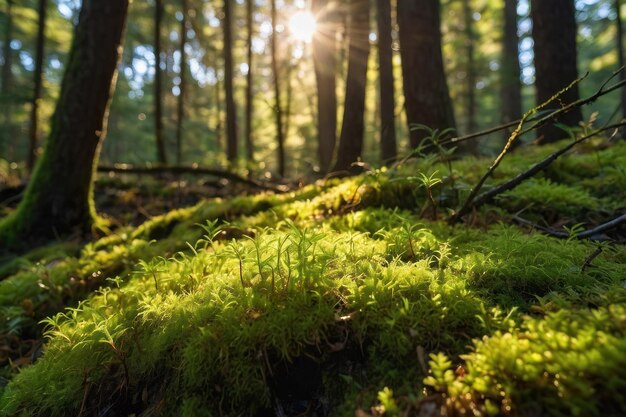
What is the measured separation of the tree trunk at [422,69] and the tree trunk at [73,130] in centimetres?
431

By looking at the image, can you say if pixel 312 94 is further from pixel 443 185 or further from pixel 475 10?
pixel 443 185

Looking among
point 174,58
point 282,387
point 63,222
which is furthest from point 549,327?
point 174,58

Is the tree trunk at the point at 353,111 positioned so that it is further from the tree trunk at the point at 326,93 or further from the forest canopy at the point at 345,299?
the tree trunk at the point at 326,93

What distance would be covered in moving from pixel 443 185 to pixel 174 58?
96.3 feet

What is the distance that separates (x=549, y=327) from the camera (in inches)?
54.7

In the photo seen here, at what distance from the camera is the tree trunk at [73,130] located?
564 cm

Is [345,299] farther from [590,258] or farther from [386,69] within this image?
[386,69]

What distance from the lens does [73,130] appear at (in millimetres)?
5699

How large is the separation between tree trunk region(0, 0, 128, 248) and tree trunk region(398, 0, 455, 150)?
4.31m

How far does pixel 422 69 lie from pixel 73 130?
17.4ft

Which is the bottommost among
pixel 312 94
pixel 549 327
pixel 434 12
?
pixel 549 327

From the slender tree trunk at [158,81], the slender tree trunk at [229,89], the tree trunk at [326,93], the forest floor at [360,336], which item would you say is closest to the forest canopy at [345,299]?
the forest floor at [360,336]

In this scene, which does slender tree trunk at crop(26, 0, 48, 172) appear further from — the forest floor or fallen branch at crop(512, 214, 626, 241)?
fallen branch at crop(512, 214, 626, 241)

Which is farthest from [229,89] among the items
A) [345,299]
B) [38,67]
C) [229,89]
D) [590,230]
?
[345,299]
